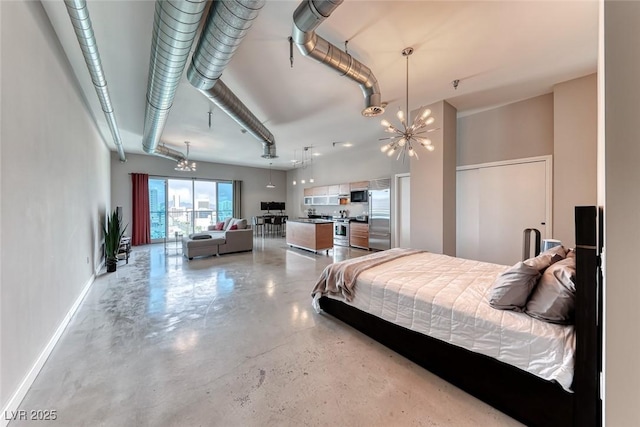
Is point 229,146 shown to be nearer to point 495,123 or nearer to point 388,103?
point 388,103

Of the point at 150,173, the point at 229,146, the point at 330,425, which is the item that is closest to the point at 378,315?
the point at 330,425

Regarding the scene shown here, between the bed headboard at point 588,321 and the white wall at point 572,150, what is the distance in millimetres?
3026

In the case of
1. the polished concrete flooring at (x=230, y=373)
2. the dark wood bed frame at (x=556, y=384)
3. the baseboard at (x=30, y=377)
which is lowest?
the polished concrete flooring at (x=230, y=373)

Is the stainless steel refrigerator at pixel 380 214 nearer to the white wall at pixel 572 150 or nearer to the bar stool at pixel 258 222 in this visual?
the white wall at pixel 572 150

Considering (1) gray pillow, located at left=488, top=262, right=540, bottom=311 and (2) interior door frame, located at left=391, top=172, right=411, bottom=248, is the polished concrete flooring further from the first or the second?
(2) interior door frame, located at left=391, top=172, right=411, bottom=248

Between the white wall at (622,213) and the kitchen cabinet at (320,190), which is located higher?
the kitchen cabinet at (320,190)

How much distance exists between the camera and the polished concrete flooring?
1.48 metres

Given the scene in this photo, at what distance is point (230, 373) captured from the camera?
185 cm

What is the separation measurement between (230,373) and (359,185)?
6.28 m

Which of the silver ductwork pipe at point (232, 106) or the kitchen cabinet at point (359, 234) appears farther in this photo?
the kitchen cabinet at point (359, 234)

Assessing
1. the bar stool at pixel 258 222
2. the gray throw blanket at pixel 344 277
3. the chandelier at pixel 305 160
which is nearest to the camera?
the gray throw blanket at pixel 344 277

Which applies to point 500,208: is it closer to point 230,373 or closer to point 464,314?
point 464,314

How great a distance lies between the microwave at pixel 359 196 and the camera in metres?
7.23

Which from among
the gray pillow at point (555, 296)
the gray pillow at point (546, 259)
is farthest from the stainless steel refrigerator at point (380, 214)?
the gray pillow at point (555, 296)
